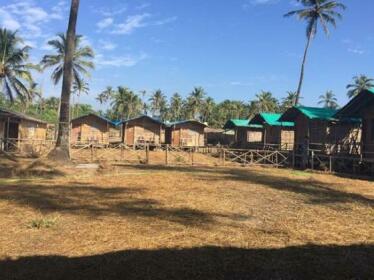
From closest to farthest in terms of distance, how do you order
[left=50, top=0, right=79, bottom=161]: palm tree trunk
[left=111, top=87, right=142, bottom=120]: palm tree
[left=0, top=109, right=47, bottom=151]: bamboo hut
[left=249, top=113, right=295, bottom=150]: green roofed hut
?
[left=50, top=0, right=79, bottom=161]: palm tree trunk, [left=0, top=109, right=47, bottom=151]: bamboo hut, [left=249, top=113, right=295, bottom=150]: green roofed hut, [left=111, top=87, right=142, bottom=120]: palm tree

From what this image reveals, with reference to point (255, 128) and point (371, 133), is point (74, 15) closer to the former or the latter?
point (371, 133)

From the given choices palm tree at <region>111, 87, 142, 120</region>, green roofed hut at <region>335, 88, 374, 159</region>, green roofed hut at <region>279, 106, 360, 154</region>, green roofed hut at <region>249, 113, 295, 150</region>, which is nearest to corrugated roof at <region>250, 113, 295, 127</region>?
green roofed hut at <region>249, 113, 295, 150</region>

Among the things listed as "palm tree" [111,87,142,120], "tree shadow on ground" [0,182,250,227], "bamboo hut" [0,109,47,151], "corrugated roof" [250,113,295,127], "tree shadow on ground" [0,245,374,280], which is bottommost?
"tree shadow on ground" [0,245,374,280]

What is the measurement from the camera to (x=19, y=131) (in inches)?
1499

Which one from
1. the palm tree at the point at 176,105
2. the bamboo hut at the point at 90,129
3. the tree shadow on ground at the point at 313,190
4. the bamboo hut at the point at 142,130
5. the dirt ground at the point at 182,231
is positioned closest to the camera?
the dirt ground at the point at 182,231

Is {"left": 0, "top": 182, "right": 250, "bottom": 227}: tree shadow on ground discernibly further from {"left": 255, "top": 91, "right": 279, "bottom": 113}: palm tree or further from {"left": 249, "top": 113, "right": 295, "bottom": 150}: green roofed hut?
{"left": 255, "top": 91, "right": 279, "bottom": 113}: palm tree

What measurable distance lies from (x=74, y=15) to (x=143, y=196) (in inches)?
474

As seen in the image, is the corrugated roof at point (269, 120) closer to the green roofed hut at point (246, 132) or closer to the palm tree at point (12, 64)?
the green roofed hut at point (246, 132)

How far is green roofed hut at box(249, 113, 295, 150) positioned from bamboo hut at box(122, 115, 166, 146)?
1287 centimetres

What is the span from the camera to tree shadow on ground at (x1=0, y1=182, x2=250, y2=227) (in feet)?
34.2

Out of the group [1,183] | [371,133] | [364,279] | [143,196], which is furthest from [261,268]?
[371,133]

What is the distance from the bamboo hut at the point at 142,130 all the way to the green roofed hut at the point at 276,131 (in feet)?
42.2

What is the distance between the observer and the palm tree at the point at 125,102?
83.6 m

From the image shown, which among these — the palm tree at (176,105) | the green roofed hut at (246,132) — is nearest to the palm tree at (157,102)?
the palm tree at (176,105)
